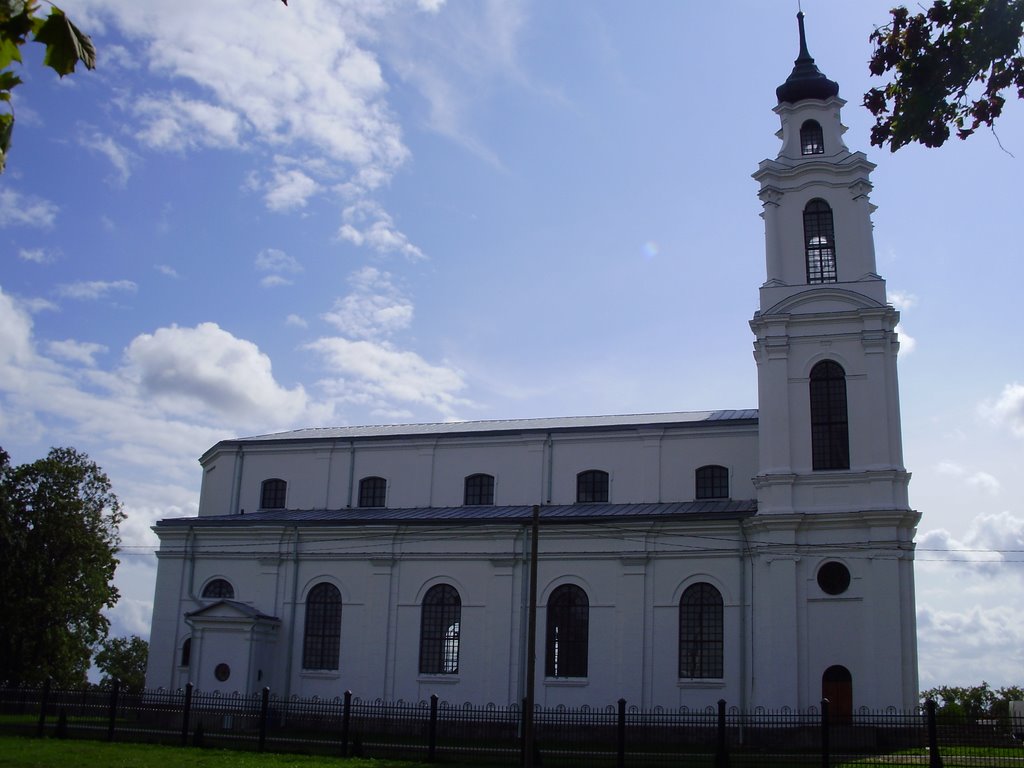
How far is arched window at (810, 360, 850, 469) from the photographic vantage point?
103 ft

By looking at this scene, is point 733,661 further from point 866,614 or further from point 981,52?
point 981,52

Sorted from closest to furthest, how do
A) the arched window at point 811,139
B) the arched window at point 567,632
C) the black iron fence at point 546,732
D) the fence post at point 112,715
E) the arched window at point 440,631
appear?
the black iron fence at point 546,732 < the fence post at point 112,715 < the arched window at point 567,632 < the arched window at point 440,631 < the arched window at point 811,139

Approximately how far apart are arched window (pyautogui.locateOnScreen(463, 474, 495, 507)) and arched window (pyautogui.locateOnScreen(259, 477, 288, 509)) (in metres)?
7.62

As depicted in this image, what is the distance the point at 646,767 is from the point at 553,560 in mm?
11362

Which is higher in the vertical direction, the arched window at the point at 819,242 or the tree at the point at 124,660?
the arched window at the point at 819,242

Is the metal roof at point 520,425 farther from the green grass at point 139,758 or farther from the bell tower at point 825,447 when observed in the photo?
the green grass at point 139,758

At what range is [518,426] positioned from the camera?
40.2 m

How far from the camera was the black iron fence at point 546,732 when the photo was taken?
2298 centimetres

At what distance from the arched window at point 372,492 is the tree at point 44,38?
1349 inches

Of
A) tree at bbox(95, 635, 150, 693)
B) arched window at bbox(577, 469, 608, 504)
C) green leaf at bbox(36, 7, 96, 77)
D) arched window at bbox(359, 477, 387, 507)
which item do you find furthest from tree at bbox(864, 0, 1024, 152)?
tree at bbox(95, 635, 150, 693)

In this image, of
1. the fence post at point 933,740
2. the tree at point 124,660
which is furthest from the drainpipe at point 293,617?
the tree at point 124,660

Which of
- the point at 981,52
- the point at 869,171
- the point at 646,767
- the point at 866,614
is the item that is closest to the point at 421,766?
the point at 646,767

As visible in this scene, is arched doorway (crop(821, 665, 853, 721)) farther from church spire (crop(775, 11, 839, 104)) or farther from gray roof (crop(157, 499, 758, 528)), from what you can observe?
church spire (crop(775, 11, 839, 104))

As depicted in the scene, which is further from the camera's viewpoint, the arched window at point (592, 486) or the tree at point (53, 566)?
the tree at point (53, 566)
